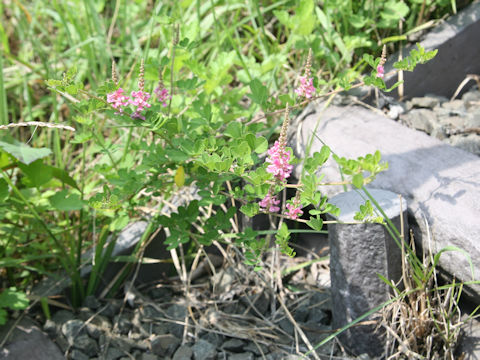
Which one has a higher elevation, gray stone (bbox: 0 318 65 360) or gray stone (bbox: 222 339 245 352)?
gray stone (bbox: 0 318 65 360)

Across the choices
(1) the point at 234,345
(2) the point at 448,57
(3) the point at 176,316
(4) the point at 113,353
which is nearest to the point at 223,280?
(3) the point at 176,316

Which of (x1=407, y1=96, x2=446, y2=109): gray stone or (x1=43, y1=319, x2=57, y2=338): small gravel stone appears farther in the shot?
(x1=407, y1=96, x2=446, y2=109): gray stone

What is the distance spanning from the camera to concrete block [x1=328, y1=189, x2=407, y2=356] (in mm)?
1470

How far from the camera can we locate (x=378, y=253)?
149cm

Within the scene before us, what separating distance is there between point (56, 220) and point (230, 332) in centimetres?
70

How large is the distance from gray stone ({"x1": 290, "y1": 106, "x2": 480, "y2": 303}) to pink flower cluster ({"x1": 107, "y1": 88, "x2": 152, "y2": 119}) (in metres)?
0.67

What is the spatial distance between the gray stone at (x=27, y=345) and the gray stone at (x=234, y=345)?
487 mm

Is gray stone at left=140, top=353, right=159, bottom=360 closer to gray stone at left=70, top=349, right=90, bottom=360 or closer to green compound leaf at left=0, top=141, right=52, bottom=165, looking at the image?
gray stone at left=70, top=349, right=90, bottom=360

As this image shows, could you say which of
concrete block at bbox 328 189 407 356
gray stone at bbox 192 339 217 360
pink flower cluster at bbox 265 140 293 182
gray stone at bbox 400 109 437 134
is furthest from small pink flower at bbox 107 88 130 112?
gray stone at bbox 400 109 437 134

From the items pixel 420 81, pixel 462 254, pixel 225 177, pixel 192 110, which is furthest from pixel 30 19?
pixel 462 254

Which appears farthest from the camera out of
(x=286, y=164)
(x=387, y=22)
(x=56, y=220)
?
(x=387, y=22)

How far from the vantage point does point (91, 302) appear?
6.07ft

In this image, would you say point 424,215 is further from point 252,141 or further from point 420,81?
point 420,81

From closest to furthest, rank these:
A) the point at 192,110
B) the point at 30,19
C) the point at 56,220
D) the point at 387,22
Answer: the point at 192,110 < the point at 56,220 < the point at 387,22 < the point at 30,19
